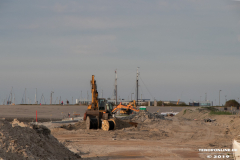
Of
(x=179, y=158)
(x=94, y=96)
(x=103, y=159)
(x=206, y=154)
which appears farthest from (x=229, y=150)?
(x=94, y=96)

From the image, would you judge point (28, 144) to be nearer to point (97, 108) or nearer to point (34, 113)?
point (97, 108)

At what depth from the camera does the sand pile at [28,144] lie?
782 cm

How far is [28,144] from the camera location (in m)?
8.66

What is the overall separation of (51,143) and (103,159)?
224 cm

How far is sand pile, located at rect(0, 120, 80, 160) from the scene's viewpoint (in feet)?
25.7

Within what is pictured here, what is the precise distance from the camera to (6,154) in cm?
755
